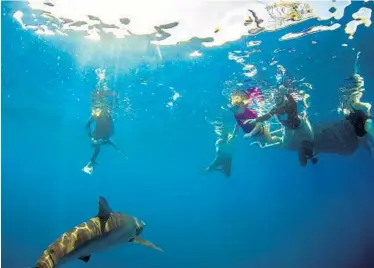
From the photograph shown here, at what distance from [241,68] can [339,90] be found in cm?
794

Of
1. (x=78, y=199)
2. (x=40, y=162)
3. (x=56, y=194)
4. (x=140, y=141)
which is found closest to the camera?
(x=140, y=141)

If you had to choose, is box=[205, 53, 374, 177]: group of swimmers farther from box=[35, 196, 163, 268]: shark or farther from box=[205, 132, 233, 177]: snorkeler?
box=[35, 196, 163, 268]: shark

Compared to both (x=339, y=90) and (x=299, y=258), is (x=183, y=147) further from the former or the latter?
(x=339, y=90)

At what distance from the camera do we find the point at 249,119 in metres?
13.5

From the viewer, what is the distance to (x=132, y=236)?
6062 mm

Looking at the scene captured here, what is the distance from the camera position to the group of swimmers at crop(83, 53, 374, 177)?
1077 centimetres

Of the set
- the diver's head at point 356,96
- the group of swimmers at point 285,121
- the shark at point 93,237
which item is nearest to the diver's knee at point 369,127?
the group of swimmers at point 285,121

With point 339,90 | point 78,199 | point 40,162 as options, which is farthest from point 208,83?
point 78,199

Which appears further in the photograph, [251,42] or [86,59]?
[86,59]

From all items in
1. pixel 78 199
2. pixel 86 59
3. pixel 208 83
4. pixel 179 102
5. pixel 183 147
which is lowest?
pixel 78 199

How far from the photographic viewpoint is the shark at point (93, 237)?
4873mm

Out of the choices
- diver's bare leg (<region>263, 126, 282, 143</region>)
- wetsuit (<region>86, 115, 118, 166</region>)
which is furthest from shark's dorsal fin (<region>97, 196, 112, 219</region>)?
wetsuit (<region>86, 115, 118, 166</region>)

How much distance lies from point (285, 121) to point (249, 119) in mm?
2015

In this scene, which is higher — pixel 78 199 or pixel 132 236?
pixel 132 236
